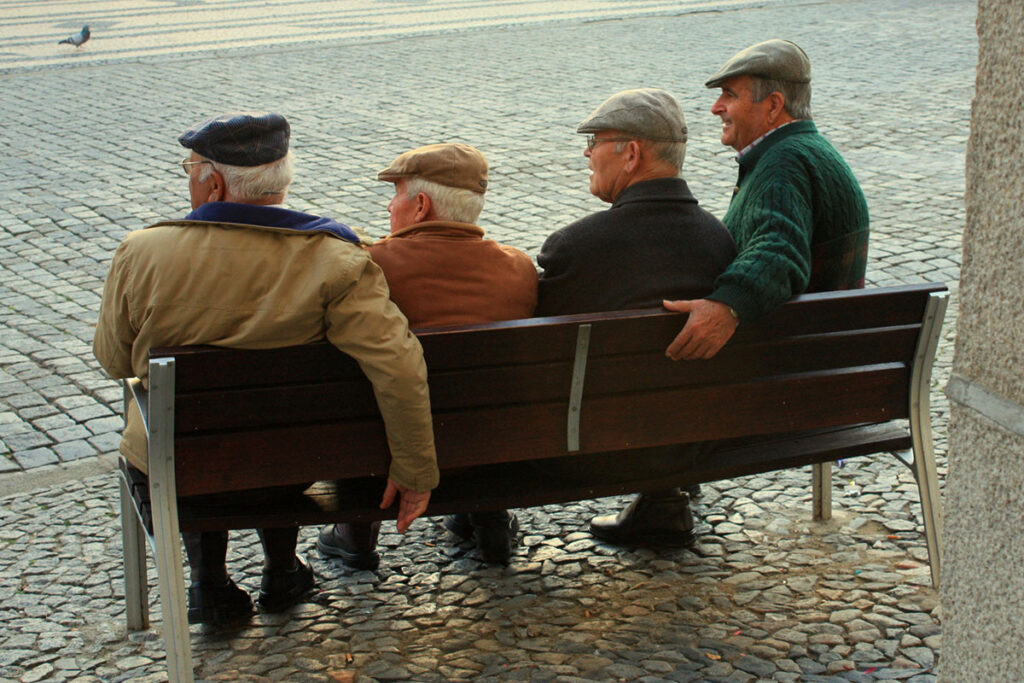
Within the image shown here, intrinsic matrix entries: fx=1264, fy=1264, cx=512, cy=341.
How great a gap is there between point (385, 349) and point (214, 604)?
1.09 metres

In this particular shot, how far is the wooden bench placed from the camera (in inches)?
116

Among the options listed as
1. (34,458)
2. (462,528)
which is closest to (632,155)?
(462,528)

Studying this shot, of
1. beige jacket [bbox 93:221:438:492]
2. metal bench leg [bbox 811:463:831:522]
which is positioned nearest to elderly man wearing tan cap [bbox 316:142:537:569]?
beige jacket [bbox 93:221:438:492]

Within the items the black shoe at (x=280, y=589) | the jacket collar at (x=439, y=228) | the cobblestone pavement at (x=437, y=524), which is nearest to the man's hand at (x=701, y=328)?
the jacket collar at (x=439, y=228)

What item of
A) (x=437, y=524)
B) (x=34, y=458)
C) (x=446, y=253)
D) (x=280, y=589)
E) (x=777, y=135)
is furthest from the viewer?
(x=34, y=458)

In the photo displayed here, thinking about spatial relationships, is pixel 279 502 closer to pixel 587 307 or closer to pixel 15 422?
pixel 587 307

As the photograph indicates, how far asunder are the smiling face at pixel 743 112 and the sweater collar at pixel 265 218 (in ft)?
4.52

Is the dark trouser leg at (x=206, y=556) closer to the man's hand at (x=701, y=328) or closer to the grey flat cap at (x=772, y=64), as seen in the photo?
the man's hand at (x=701, y=328)

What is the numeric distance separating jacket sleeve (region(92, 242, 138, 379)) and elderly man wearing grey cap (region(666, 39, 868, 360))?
132 centimetres

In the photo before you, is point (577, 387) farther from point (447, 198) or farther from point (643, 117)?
point (643, 117)

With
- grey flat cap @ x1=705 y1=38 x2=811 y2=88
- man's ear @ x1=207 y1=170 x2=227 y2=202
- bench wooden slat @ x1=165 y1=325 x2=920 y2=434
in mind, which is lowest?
bench wooden slat @ x1=165 y1=325 x2=920 y2=434

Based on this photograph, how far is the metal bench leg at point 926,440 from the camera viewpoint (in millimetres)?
3449

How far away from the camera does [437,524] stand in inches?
163

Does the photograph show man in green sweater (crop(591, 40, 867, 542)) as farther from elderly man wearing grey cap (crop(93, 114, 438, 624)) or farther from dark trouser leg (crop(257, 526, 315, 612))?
dark trouser leg (crop(257, 526, 315, 612))
